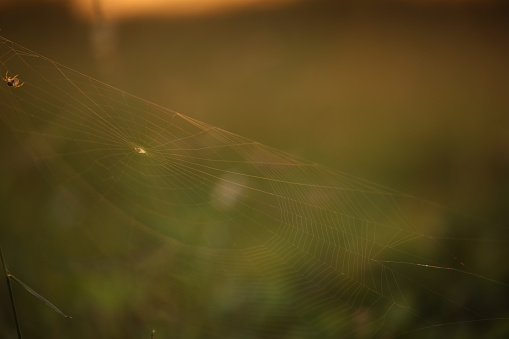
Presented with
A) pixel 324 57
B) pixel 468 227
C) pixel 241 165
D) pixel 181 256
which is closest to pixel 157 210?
pixel 181 256

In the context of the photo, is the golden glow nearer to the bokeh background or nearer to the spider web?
the bokeh background

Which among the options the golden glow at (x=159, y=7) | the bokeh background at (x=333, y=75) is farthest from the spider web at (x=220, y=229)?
the golden glow at (x=159, y=7)

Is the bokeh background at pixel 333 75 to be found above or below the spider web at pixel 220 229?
above

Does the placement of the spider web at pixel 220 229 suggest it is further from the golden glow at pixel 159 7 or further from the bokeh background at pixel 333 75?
the golden glow at pixel 159 7

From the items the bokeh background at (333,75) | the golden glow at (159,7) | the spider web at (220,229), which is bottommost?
the spider web at (220,229)
